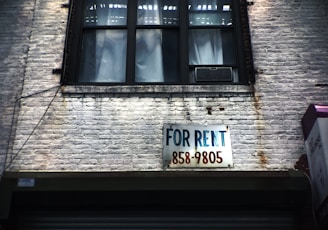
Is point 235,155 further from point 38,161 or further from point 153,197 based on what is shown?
point 38,161

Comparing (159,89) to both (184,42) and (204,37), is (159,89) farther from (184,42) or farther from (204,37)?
(204,37)

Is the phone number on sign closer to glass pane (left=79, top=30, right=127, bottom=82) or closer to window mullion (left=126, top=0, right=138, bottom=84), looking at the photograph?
window mullion (left=126, top=0, right=138, bottom=84)

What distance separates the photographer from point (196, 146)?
6270 mm

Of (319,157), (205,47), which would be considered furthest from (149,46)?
(319,157)

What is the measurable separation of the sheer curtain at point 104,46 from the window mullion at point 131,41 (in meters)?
0.10

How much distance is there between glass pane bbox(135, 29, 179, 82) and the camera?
707cm

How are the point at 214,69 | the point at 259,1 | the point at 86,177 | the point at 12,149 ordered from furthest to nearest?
the point at 259,1, the point at 214,69, the point at 12,149, the point at 86,177

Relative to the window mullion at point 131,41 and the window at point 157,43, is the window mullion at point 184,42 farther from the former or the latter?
the window mullion at point 131,41

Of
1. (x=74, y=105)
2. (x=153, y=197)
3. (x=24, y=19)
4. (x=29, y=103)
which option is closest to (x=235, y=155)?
(x=153, y=197)

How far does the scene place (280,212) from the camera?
6.01 metres

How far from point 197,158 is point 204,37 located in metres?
2.20

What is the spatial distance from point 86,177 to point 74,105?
1228 mm

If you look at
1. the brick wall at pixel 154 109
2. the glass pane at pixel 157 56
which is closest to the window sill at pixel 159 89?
the brick wall at pixel 154 109

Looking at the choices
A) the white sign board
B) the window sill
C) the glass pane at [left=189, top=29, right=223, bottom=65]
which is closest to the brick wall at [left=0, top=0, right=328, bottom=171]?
the window sill
